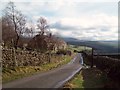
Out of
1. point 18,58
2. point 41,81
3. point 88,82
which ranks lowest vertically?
point 88,82

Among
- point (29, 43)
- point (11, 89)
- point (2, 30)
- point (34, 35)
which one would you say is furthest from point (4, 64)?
point (34, 35)

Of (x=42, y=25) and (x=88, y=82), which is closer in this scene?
(x=88, y=82)

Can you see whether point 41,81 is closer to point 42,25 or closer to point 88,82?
point 88,82

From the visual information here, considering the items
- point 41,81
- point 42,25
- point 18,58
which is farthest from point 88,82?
point 42,25

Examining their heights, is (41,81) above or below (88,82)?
above

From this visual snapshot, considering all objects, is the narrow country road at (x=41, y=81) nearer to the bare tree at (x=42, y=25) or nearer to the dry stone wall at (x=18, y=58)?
the dry stone wall at (x=18, y=58)

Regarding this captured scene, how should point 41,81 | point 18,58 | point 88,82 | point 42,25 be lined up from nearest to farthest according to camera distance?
point 41,81 → point 88,82 → point 18,58 → point 42,25

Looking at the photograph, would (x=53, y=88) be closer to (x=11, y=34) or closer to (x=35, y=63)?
(x=35, y=63)

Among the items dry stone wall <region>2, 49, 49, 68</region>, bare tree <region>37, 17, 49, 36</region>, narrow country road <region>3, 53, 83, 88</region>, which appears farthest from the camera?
bare tree <region>37, 17, 49, 36</region>

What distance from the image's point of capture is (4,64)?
29.1m

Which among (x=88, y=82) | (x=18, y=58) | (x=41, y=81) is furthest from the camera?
(x=18, y=58)

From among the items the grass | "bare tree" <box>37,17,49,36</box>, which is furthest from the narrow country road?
"bare tree" <box>37,17,49,36</box>

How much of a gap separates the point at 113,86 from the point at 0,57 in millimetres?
13491

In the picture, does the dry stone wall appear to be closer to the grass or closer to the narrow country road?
the narrow country road
